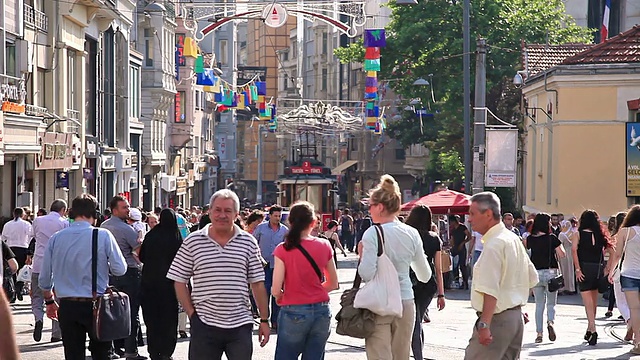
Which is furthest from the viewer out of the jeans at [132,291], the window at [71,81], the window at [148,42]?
the window at [148,42]

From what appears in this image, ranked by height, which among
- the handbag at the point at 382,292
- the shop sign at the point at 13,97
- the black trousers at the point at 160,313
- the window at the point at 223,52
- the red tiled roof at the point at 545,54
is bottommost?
the black trousers at the point at 160,313

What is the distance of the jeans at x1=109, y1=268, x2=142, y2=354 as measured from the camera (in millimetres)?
13609

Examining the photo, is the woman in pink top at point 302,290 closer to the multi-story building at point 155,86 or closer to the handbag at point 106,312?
the handbag at point 106,312

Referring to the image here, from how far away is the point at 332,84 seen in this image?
98.2 meters

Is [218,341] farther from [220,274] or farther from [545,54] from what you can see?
[545,54]

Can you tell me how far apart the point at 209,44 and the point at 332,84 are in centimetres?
999

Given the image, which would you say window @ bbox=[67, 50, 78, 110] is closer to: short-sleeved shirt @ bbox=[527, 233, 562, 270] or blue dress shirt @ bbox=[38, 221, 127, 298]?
short-sleeved shirt @ bbox=[527, 233, 562, 270]

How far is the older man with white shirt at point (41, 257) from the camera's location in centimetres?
1513

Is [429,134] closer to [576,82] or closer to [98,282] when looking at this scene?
[576,82]

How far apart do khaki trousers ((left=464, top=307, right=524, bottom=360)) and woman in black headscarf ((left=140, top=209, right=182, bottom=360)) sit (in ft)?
13.8

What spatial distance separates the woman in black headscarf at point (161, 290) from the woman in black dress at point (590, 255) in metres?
5.58

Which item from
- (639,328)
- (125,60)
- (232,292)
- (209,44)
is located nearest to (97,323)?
(232,292)

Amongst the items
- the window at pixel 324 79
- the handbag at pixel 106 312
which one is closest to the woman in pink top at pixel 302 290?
the handbag at pixel 106 312

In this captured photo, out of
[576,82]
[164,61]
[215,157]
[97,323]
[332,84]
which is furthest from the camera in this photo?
[332,84]
